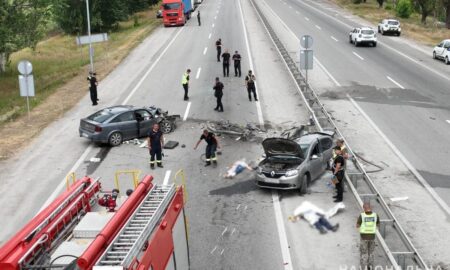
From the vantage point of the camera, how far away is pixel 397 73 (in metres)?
33.4

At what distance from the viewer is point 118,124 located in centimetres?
2058

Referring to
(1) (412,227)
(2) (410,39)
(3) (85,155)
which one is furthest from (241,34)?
(1) (412,227)

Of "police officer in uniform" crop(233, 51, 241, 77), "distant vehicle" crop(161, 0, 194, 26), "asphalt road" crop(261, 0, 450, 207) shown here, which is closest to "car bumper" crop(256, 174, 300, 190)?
"asphalt road" crop(261, 0, 450, 207)

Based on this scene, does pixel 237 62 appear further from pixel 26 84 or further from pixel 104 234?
pixel 104 234

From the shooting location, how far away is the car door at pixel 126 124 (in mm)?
20594

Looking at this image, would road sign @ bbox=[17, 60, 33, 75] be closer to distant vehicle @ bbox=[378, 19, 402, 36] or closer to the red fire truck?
the red fire truck

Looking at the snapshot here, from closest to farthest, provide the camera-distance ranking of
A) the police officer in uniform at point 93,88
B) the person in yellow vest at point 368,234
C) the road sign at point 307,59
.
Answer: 1. the person in yellow vest at point 368,234
2. the road sign at point 307,59
3. the police officer in uniform at point 93,88

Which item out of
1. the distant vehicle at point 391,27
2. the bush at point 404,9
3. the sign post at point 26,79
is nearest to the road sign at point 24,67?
the sign post at point 26,79

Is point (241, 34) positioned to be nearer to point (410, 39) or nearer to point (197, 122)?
point (410, 39)

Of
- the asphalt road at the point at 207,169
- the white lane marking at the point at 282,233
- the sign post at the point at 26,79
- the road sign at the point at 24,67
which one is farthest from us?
the sign post at the point at 26,79

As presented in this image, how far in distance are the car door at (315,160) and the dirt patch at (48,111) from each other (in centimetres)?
1140

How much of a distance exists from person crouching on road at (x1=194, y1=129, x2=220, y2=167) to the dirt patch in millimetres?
7770

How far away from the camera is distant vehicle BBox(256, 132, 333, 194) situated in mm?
15227

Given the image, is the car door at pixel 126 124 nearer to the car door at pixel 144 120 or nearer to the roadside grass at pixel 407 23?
the car door at pixel 144 120
